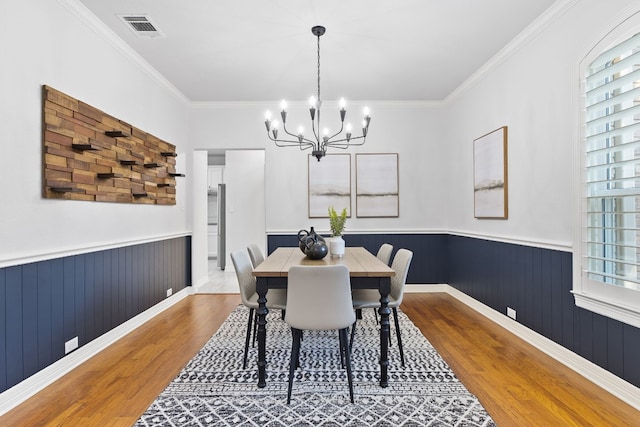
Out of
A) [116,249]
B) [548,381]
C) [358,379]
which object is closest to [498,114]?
[548,381]

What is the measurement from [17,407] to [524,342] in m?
3.69

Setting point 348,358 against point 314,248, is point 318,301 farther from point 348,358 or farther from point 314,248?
point 314,248

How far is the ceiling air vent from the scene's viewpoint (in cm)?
296

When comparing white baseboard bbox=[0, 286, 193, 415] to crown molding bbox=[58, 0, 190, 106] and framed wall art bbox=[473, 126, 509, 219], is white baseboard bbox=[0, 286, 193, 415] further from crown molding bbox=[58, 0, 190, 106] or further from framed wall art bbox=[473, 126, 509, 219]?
framed wall art bbox=[473, 126, 509, 219]

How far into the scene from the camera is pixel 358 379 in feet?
8.21

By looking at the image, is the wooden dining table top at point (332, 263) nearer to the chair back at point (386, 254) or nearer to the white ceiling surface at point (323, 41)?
the chair back at point (386, 254)

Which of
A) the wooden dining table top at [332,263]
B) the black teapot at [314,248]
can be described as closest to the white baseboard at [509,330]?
the wooden dining table top at [332,263]

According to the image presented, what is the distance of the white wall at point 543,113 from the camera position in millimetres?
2660

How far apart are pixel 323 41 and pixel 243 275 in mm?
2190

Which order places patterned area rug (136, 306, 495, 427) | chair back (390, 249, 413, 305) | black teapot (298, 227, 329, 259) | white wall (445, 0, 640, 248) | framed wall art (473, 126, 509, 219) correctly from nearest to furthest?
1. patterned area rug (136, 306, 495, 427)
2. white wall (445, 0, 640, 248)
3. chair back (390, 249, 413, 305)
4. black teapot (298, 227, 329, 259)
5. framed wall art (473, 126, 509, 219)

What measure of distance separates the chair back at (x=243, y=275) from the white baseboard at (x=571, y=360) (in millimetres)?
2389

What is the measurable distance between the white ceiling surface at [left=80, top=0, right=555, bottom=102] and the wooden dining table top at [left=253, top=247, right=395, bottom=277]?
6.33ft

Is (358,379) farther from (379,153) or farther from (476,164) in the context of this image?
(379,153)

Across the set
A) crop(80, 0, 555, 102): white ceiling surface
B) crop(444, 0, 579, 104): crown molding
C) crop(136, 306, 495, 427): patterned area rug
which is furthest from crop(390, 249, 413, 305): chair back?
crop(444, 0, 579, 104): crown molding
